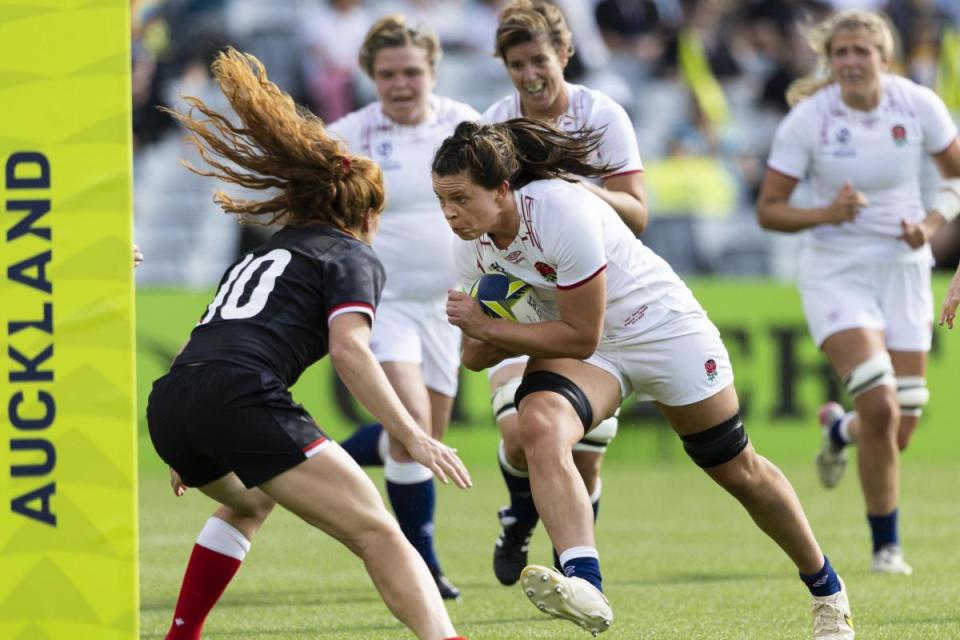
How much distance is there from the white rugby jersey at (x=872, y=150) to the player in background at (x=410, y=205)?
1.80 m

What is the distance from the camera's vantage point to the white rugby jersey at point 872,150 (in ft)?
25.1

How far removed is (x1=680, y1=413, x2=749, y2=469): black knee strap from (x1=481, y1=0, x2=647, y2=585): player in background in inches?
44.3

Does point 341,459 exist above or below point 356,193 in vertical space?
below

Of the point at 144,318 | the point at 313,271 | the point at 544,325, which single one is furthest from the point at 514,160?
the point at 144,318

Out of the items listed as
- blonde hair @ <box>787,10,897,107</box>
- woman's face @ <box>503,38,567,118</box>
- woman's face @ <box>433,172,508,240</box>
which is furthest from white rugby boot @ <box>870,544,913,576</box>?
woman's face @ <box>433,172,508,240</box>

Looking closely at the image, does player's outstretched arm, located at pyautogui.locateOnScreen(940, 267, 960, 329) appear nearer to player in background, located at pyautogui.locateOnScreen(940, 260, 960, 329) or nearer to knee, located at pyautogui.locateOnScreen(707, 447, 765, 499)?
player in background, located at pyautogui.locateOnScreen(940, 260, 960, 329)

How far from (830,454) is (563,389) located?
425 cm

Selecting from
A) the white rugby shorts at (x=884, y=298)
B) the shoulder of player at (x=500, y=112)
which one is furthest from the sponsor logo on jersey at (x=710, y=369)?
the white rugby shorts at (x=884, y=298)

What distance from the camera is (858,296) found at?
7586mm

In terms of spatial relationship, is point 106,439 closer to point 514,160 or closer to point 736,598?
point 514,160

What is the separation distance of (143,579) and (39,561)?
3388 millimetres

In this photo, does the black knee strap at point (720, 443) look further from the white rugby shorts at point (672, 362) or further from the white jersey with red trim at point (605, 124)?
the white jersey with red trim at point (605, 124)

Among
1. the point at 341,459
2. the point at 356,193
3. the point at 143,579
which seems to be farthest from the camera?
the point at 143,579

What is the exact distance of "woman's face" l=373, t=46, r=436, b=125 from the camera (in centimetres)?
696
